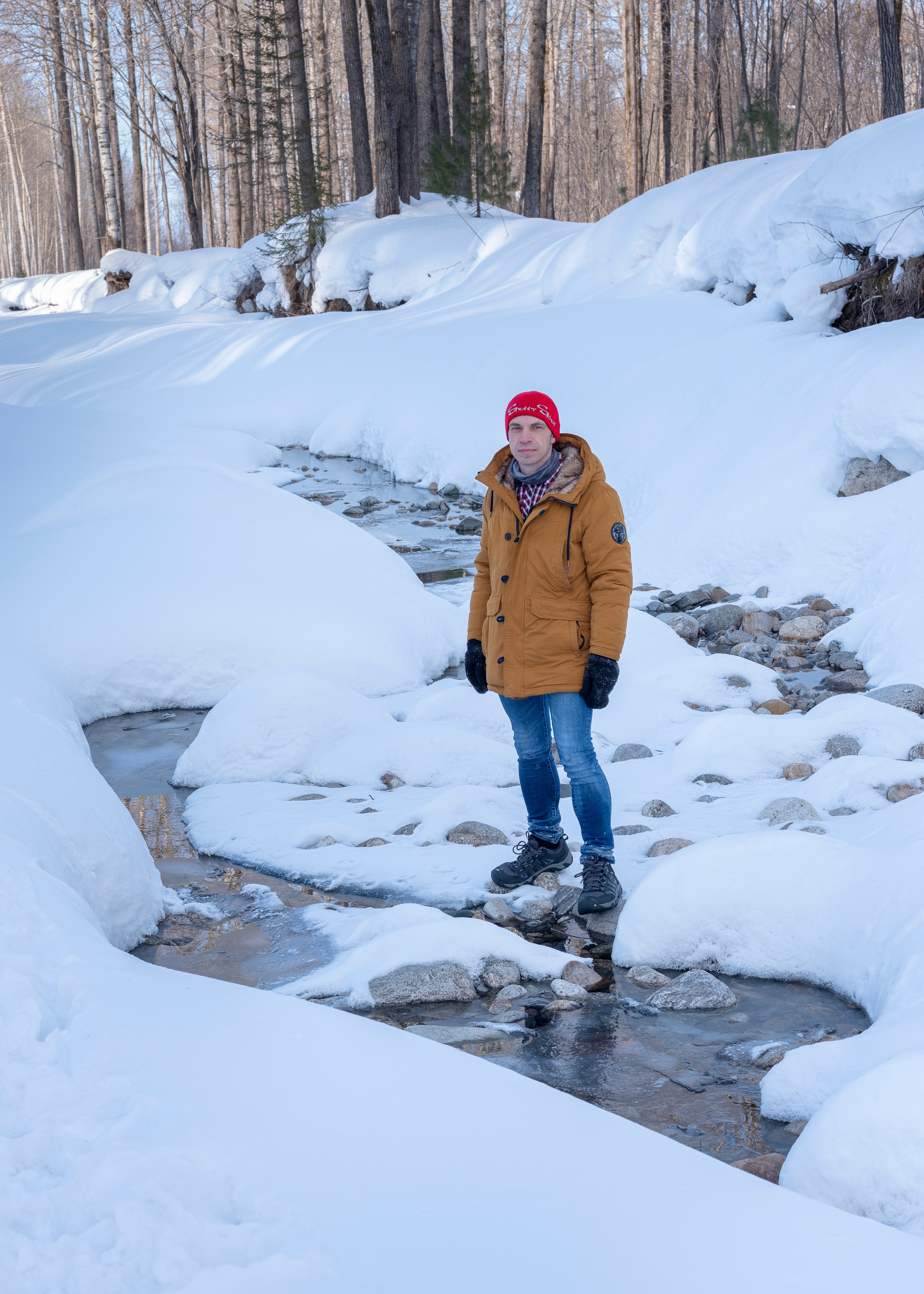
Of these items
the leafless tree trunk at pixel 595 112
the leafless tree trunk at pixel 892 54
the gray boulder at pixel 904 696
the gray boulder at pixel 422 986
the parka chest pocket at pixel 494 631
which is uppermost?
the leafless tree trunk at pixel 595 112

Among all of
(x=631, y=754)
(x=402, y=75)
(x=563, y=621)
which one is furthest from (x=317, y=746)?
(x=402, y=75)

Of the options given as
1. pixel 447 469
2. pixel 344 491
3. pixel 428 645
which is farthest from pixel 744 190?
pixel 428 645

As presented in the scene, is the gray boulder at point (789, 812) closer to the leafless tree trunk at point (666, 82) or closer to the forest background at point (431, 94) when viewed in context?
the forest background at point (431, 94)

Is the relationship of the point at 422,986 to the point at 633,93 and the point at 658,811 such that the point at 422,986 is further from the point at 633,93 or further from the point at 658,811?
the point at 633,93

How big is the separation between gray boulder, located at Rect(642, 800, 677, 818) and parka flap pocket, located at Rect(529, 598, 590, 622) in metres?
1.16

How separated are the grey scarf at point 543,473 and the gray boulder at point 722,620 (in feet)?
12.5

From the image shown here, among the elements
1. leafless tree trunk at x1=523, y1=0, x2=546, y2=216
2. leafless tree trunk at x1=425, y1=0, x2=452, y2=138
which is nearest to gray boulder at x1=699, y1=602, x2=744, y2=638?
leafless tree trunk at x1=523, y1=0, x2=546, y2=216

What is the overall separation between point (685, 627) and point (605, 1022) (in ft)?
14.2

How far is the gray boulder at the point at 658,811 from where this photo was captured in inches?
163

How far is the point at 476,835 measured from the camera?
13.1 ft

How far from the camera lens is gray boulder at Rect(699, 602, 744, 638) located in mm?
6855

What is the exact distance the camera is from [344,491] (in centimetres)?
1215

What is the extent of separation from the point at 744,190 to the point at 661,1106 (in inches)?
421

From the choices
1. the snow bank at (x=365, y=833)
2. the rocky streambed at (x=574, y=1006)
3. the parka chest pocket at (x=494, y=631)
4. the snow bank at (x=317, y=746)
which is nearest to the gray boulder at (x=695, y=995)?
the rocky streambed at (x=574, y=1006)
